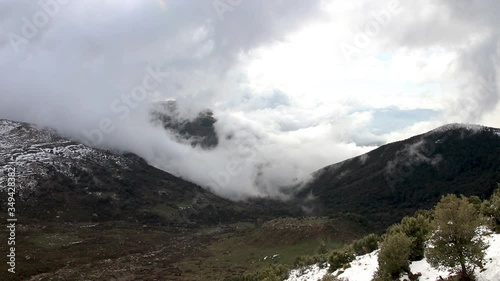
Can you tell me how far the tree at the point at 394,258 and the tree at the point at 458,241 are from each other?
5.02 metres

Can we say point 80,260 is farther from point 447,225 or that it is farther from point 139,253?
point 447,225

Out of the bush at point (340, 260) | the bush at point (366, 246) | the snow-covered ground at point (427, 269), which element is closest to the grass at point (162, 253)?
the bush at point (366, 246)

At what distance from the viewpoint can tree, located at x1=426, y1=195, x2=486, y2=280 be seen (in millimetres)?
28656

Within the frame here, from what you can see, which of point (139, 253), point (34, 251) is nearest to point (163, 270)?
point (139, 253)

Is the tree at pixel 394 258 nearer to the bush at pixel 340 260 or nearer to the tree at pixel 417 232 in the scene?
the tree at pixel 417 232

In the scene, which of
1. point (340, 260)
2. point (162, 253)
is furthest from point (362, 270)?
point (162, 253)

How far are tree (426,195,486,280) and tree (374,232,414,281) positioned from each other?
502 cm

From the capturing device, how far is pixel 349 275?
1834 inches

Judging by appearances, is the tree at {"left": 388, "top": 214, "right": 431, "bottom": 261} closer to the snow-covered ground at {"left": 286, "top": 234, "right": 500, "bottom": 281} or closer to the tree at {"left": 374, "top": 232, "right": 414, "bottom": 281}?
the snow-covered ground at {"left": 286, "top": 234, "right": 500, "bottom": 281}

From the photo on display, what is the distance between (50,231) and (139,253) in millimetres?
60898

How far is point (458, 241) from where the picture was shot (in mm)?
29188

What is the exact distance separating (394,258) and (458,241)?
762cm

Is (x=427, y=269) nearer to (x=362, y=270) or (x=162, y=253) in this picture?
(x=362, y=270)

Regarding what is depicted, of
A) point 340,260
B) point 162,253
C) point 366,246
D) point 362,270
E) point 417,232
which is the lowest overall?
point 162,253
